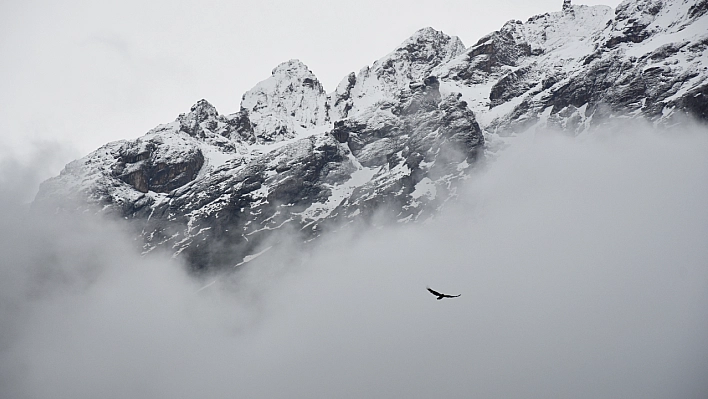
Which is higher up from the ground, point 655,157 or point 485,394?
point 655,157

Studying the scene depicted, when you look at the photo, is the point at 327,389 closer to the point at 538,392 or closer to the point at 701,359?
the point at 538,392

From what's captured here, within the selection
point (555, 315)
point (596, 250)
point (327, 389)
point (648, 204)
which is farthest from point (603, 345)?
point (327, 389)

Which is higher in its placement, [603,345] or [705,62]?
[705,62]

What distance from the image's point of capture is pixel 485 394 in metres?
170

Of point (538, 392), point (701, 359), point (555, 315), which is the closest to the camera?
point (701, 359)

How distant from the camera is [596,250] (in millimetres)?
196375

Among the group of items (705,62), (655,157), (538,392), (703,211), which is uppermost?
(705,62)

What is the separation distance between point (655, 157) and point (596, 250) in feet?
95.8

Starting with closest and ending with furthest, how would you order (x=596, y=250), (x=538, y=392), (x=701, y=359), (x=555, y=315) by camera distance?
(x=701, y=359), (x=538, y=392), (x=555, y=315), (x=596, y=250)

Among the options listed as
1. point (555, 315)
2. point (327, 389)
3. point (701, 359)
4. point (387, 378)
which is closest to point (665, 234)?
point (555, 315)

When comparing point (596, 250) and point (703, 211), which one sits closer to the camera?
point (703, 211)

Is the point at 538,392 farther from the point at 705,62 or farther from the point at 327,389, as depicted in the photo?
the point at 705,62

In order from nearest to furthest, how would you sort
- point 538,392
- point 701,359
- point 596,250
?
point 701,359, point 538,392, point 596,250

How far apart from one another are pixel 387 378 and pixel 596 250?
64.0 m
